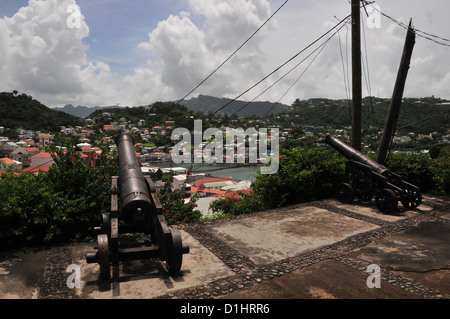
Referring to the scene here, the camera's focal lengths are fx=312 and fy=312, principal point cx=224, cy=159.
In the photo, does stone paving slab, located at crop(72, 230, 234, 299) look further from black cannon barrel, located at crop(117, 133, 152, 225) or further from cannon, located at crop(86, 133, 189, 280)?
black cannon barrel, located at crop(117, 133, 152, 225)

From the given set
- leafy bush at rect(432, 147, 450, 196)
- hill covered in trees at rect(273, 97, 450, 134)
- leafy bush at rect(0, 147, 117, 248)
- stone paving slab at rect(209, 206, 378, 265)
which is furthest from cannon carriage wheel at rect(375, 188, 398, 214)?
hill covered in trees at rect(273, 97, 450, 134)

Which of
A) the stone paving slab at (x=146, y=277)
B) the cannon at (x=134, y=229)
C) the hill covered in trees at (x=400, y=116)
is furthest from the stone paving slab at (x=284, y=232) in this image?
the hill covered in trees at (x=400, y=116)

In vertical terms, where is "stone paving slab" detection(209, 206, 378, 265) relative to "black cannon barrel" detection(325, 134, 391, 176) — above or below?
below

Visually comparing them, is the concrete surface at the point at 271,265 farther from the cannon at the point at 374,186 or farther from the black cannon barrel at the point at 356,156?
the black cannon barrel at the point at 356,156
